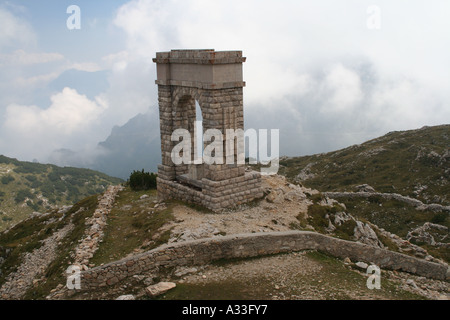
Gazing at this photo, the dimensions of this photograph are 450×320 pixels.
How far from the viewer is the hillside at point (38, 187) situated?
52000 millimetres

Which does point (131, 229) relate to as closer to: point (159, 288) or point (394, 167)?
point (159, 288)

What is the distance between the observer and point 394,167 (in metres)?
37.6

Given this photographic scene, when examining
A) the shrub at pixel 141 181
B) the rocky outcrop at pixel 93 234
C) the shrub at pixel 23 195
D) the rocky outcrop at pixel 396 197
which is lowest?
the shrub at pixel 23 195

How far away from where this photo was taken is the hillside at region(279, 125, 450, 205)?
3281 centimetres

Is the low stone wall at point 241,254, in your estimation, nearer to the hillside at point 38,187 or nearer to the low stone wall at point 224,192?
the low stone wall at point 224,192

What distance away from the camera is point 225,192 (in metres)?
17.5

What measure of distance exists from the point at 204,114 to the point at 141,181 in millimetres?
8742

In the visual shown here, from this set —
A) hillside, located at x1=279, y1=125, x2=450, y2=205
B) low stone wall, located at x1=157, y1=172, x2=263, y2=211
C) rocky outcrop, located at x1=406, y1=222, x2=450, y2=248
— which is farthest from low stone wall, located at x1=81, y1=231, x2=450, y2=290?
hillside, located at x1=279, y1=125, x2=450, y2=205

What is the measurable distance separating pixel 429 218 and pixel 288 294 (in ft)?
62.4

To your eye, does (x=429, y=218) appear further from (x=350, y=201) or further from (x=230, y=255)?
(x=230, y=255)

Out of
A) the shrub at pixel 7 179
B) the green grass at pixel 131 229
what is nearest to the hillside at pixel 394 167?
the green grass at pixel 131 229

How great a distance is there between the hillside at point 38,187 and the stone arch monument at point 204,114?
3509 cm

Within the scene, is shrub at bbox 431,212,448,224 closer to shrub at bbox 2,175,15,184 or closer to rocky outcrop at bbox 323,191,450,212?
rocky outcrop at bbox 323,191,450,212
